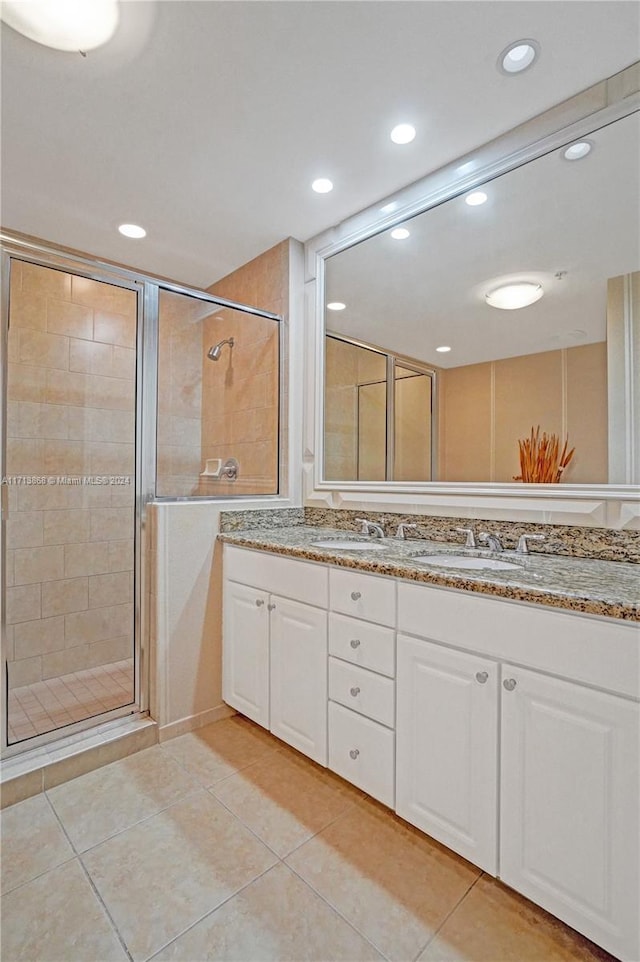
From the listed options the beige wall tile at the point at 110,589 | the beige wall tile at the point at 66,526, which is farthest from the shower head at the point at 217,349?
the beige wall tile at the point at 110,589

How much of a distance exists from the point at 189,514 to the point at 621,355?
5.89 ft

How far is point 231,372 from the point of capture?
9.20 ft

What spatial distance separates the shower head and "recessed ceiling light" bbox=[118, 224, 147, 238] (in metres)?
0.69

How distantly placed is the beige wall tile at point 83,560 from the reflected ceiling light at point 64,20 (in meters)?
2.02

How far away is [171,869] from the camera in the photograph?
134cm

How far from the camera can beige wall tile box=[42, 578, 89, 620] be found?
239 cm

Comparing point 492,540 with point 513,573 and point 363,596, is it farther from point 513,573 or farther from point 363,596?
point 363,596

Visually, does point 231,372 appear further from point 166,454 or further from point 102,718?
point 102,718

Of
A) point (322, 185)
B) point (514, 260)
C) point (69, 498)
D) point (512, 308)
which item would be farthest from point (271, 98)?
point (69, 498)

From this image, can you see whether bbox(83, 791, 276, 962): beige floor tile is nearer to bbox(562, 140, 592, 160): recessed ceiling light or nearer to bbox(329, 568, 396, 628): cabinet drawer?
bbox(329, 568, 396, 628): cabinet drawer

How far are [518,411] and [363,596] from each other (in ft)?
3.18

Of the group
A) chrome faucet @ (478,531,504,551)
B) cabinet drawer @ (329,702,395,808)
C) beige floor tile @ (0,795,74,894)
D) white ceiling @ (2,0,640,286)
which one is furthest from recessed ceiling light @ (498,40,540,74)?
beige floor tile @ (0,795,74,894)

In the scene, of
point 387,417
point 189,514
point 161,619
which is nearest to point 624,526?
point 387,417

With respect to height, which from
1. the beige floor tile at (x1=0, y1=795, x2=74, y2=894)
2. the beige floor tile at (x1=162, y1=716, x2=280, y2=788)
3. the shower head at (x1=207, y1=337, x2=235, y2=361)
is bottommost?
the beige floor tile at (x1=0, y1=795, x2=74, y2=894)
